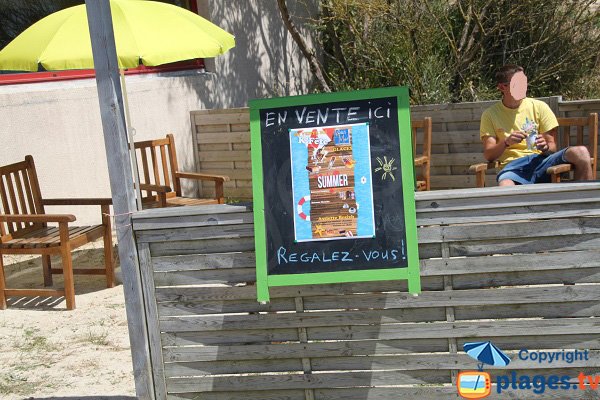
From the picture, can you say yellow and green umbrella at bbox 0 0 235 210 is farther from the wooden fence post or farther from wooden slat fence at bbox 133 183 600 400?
wooden slat fence at bbox 133 183 600 400

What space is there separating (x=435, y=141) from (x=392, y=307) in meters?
5.30

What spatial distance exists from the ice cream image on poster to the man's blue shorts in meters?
2.28

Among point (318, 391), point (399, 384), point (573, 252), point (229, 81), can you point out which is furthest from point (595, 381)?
point (229, 81)

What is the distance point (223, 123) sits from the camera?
1050 cm

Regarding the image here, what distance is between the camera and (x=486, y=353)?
4.12m

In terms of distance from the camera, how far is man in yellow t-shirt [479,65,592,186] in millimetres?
6113

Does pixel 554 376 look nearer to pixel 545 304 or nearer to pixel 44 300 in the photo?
pixel 545 304

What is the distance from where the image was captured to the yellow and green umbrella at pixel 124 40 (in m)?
6.50

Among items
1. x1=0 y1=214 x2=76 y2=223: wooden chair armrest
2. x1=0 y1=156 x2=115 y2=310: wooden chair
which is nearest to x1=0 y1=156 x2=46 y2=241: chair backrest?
x1=0 y1=156 x2=115 y2=310: wooden chair

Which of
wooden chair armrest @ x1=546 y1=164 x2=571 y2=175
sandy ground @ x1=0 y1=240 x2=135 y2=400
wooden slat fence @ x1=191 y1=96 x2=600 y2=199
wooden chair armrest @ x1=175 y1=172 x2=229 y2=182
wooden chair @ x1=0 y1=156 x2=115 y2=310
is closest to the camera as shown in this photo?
sandy ground @ x1=0 y1=240 x2=135 y2=400

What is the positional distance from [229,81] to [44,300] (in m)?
5.21

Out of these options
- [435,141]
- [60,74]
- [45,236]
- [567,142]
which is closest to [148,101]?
[60,74]

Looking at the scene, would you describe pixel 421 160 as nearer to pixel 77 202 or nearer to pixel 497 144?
pixel 497 144

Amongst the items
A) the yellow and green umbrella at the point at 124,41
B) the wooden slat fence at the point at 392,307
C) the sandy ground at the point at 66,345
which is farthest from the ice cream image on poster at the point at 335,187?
the yellow and green umbrella at the point at 124,41
